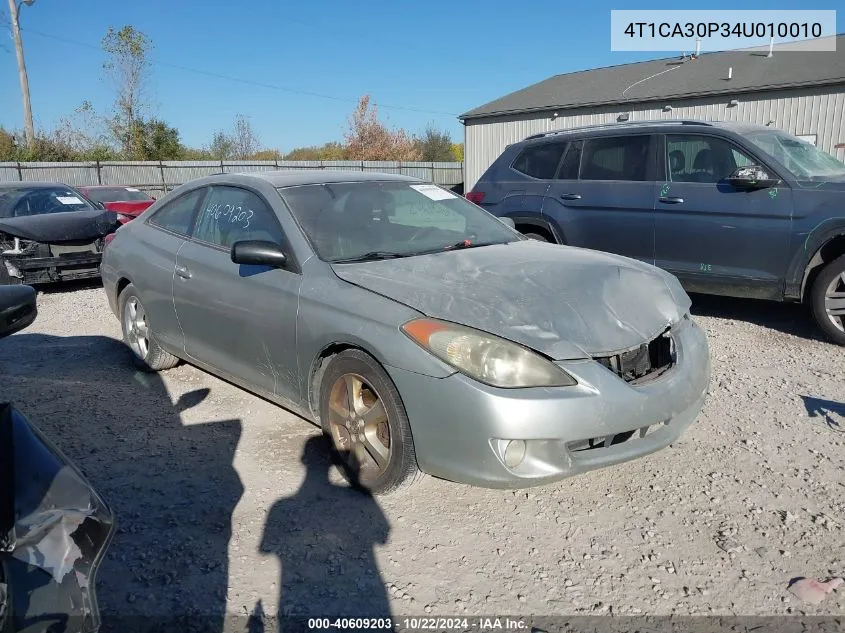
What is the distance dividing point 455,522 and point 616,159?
15.6ft

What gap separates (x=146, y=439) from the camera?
156 inches

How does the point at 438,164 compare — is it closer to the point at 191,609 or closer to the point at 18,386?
the point at 18,386

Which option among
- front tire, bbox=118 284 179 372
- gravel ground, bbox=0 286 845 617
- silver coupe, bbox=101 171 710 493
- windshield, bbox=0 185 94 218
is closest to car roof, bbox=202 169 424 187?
silver coupe, bbox=101 171 710 493

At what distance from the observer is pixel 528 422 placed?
8.69ft

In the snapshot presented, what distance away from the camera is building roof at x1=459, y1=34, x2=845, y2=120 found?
18266 mm

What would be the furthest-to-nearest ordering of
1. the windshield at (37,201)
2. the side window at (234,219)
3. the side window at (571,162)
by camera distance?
the windshield at (37,201)
the side window at (571,162)
the side window at (234,219)

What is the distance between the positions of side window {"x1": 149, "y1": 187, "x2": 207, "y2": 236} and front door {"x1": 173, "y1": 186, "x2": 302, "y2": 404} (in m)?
0.13

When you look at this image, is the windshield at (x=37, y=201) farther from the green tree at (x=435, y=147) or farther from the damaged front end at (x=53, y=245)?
the green tree at (x=435, y=147)

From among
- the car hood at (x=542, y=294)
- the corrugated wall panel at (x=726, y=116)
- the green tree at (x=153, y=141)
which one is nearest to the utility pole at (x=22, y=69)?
the green tree at (x=153, y=141)

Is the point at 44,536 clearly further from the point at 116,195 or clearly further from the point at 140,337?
the point at 116,195

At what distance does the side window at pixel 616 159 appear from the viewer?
6.50m

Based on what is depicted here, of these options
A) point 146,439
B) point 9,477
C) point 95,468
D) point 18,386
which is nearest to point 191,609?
point 9,477

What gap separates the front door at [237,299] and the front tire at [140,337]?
0.67 m

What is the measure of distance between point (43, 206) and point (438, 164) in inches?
934
